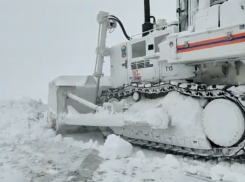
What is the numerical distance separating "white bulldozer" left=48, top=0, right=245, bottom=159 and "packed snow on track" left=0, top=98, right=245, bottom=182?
1.31 ft

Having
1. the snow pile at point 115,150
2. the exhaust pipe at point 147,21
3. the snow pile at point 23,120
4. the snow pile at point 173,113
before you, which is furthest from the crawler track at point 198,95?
the snow pile at point 23,120

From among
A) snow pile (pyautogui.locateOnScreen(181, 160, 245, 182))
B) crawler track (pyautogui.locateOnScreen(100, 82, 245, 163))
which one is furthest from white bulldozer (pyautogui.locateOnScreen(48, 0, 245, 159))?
snow pile (pyautogui.locateOnScreen(181, 160, 245, 182))

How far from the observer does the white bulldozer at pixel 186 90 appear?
15.0ft

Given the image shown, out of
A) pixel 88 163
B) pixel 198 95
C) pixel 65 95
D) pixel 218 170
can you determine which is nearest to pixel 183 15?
pixel 198 95

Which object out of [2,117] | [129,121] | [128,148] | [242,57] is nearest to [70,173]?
[128,148]

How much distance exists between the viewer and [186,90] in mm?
5367

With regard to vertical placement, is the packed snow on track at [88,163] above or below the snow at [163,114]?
below

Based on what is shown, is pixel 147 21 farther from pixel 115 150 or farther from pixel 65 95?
pixel 115 150

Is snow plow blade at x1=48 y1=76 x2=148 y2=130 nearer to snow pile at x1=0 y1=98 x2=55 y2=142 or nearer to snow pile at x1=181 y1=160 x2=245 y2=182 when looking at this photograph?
snow pile at x1=0 y1=98 x2=55 y2=142

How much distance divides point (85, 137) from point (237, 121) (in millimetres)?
4490

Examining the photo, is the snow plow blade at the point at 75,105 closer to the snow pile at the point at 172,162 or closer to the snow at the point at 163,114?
the snow at the point at 163,114

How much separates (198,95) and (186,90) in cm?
28

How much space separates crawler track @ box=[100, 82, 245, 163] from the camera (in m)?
4.53

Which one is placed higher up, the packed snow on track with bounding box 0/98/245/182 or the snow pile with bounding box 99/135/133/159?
the snow pile with bounding box 99/135/133/159
